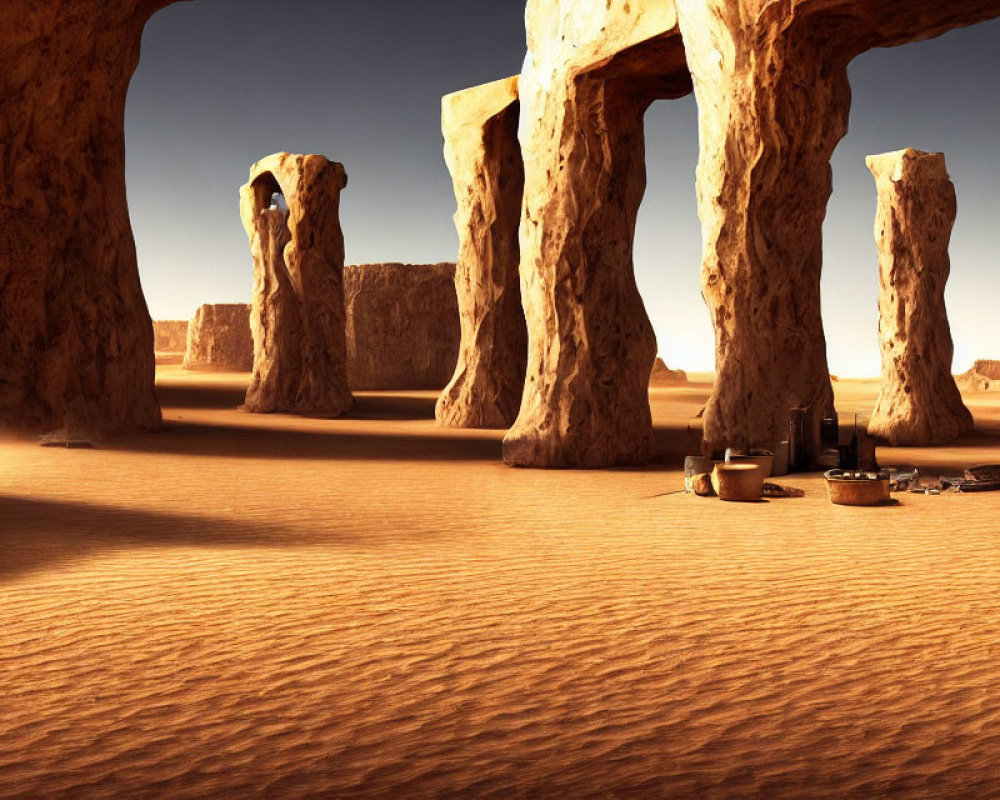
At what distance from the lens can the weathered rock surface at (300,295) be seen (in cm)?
1762

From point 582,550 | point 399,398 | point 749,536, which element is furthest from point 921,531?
point 399,398

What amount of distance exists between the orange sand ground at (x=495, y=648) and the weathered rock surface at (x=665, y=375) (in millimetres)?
20499

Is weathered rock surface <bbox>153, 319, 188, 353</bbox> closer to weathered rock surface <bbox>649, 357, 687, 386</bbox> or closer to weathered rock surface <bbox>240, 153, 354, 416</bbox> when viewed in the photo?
weathered rock surface <bbox>649, 357, 687, 386</bbox>

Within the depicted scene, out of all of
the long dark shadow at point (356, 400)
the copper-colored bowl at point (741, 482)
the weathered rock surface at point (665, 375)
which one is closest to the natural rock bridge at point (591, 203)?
the copper-colored bowl at point (741, 482)

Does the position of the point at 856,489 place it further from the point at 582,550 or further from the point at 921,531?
the point at 582,550

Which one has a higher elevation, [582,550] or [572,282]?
[572,282]

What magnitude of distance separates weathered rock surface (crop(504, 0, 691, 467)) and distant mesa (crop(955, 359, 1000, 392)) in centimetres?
1924

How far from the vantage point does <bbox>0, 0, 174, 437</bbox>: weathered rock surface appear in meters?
11.4

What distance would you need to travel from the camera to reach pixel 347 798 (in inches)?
111

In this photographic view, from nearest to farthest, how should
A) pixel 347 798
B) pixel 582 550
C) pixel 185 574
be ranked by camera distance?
pixel 347 798
pixel 185 574
pixel 582 550

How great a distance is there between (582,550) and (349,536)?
1395mm

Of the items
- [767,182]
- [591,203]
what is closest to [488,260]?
[591,203]

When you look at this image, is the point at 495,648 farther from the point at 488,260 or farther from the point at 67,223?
the point at 488,260

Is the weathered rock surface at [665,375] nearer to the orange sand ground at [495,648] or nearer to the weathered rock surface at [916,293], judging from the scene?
the weathered rock surface at [916,293]
